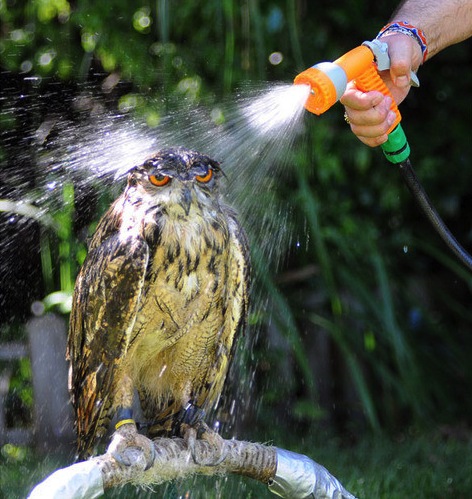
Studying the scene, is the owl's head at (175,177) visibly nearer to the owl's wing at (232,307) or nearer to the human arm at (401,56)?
the owl's wing at (232,307)

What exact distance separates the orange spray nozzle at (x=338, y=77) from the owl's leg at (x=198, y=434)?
83 cm

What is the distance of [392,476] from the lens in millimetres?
3779

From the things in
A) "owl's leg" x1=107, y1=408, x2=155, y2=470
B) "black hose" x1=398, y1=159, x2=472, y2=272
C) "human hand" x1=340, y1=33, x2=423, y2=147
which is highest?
"human hand" x1=340, y1=33, x2=423, y2=147

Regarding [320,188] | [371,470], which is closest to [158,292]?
[371,470]

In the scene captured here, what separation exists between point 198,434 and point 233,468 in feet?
0.92

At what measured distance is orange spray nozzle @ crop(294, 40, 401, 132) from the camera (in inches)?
80.4

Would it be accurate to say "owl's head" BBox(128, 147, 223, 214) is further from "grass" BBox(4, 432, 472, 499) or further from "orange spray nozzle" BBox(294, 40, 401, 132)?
"grass" BBox(4, 432, 472, 499)

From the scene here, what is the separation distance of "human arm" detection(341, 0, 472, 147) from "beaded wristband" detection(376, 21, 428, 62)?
0.02 metres

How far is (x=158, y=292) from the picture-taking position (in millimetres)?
2477

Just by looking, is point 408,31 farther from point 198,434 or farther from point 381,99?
point 198,434

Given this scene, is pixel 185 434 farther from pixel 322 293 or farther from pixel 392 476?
pixel 322 293

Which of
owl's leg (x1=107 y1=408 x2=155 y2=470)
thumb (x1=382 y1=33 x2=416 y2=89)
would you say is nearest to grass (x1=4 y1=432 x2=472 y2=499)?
owl's leg (x1=107 y1=408 x2=155 y2=470)

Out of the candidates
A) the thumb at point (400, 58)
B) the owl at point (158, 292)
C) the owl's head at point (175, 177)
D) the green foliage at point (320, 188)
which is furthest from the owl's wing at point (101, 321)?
the green foliage at point (320, 188)

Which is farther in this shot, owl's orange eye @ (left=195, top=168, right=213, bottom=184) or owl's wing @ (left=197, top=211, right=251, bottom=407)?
owl's wing @ (left=197, top=211, right=251, bottom=407)
